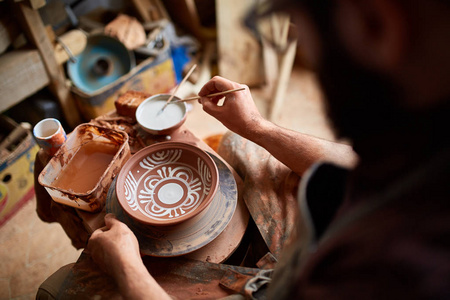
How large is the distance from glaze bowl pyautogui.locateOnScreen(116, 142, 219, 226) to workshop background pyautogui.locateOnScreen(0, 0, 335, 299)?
0.76m

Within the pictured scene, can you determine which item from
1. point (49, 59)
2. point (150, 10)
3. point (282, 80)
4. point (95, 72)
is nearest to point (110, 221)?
point (49, 59)

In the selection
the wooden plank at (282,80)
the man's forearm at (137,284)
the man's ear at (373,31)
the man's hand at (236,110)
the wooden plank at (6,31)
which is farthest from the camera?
the wooden plank at (282,80)

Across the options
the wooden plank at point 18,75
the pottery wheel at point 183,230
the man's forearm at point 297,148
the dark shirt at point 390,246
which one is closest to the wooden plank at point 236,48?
the wooden plank at point 18,75

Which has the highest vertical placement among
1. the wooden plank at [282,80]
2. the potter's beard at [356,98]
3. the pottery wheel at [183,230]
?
the potter's beard at [356,98]

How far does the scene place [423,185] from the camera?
0.62 meters

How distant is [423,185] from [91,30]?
11.7 ft

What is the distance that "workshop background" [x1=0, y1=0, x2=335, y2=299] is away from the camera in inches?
100

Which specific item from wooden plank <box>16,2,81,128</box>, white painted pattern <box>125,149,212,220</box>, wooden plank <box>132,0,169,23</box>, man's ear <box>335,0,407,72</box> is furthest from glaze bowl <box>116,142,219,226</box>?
wooden plank <box>132,0,169,23</box>

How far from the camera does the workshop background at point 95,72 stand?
2.55m

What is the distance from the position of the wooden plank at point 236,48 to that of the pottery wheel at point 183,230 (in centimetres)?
247

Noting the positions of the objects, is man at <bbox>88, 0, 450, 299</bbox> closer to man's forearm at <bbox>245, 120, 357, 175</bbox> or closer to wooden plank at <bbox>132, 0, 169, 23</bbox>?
man's forearm at <bbox>245, 120, 357, 175</bbox>

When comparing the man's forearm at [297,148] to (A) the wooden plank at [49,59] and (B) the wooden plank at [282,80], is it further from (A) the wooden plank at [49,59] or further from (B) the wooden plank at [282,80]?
(A) the wooden plank at [49,59]

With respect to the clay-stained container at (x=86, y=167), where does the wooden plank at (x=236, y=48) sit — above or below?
below

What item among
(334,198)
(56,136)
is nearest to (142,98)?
(56,136)
